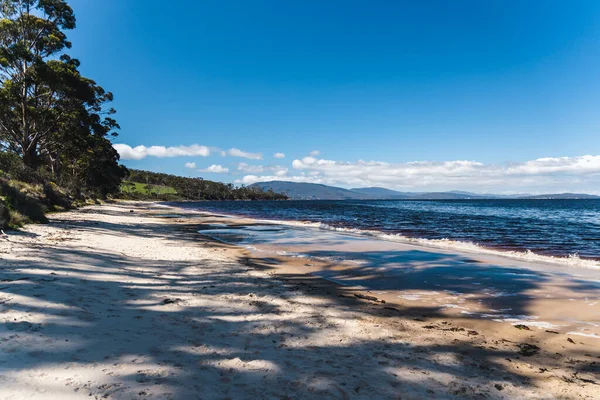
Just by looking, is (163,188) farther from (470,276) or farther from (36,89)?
(470,276)

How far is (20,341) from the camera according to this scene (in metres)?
3.65

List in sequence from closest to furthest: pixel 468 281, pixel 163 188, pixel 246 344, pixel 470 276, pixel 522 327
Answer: pixel 246 344 → pixel 522 327 → pixel 468 281 → pixel 470 276 → pixel 163 188

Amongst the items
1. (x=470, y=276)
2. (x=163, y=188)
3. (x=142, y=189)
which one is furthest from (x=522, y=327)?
(x=163, y=188)

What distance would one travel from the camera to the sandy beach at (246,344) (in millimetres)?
3428

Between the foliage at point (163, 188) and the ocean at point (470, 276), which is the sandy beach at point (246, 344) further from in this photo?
the foliage at point (163, 188)

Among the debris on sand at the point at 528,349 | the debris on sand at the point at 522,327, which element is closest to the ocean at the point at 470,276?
the debris on sand at the point at 522,327

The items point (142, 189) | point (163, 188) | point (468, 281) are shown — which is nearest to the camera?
point (468, 281)

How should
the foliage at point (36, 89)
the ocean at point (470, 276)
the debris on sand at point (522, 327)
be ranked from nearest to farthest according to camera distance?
the debris on sand at point (522, 327)
the ocean at point (470, 276)
the foliage at point (36, 89)

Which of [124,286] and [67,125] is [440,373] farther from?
[67,125]

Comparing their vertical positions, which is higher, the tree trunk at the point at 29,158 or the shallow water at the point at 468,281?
the tree trunk at the point at 29,158

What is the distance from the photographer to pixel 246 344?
4707 mm

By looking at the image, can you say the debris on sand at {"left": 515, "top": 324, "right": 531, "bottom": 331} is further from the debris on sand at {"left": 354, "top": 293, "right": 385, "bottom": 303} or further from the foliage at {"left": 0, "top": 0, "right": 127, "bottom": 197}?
the foliage at {"left": 0, "top": 0, "right": 127, "bottom": 197}

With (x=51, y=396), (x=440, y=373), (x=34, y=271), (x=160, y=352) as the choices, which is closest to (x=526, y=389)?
(x=440, y=373)

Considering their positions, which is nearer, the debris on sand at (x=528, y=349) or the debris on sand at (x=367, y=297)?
the debris on sand at (x=528, y=349)
